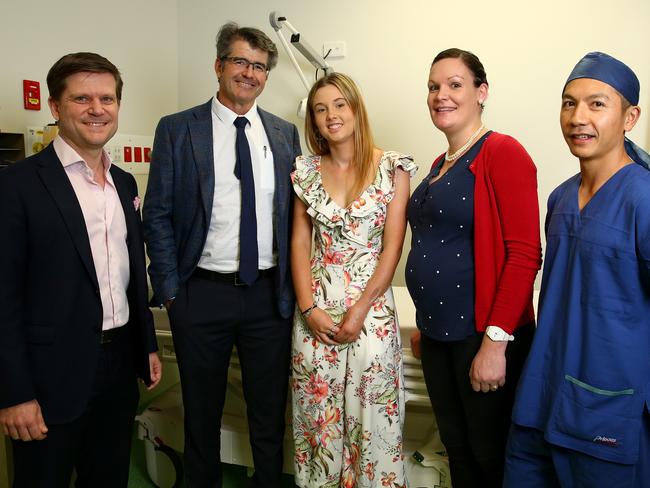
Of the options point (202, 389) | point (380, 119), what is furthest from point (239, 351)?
point (380, 119)

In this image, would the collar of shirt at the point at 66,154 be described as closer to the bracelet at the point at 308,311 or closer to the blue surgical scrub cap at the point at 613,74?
the bracelet at the point at 308,311

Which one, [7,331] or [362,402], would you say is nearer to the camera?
[7,331]

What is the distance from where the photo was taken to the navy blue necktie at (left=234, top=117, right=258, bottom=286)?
170 centimetres

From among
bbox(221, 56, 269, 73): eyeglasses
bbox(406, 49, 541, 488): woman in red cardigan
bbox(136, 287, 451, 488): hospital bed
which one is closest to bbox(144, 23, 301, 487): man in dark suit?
bbox(221, 56, 269, 73): eyeglasses

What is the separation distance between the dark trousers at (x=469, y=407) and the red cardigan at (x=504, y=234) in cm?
11

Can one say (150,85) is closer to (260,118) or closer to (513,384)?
(260,118)

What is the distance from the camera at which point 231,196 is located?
1.73m

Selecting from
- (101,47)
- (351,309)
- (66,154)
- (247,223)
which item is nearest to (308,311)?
(351,309)

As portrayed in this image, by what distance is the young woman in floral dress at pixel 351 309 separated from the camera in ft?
5.25

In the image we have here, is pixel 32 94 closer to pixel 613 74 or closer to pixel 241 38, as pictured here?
pixel 241 38

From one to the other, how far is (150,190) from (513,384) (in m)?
1.27

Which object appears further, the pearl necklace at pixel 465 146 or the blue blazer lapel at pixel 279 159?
the blue blazer lapel at pixel 279 159

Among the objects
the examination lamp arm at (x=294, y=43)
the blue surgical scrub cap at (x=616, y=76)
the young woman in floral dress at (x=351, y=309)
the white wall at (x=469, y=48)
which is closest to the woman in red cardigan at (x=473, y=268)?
the young woman in floral dress at (x=351, y=309)

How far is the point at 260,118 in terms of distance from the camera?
72.6 inches
